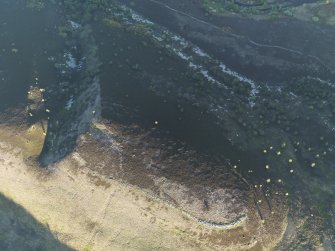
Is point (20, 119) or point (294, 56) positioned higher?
point (294, 56)

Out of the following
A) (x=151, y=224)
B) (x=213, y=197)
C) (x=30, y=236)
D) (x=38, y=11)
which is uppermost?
(x=38, y=11)

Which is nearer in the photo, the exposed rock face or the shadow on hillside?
the shadow on hillside

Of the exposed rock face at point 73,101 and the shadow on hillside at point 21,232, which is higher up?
the exposed rock face at point 73,101

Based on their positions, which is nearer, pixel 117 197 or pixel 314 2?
pixel 117 197

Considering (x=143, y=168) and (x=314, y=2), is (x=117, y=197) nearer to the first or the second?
(x=143, y=168)

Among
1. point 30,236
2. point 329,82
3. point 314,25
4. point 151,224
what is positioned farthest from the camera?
point 314,25

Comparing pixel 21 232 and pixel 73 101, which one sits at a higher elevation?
pixel 73 101

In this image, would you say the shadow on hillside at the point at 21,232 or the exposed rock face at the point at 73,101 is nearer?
the shadow on hillside at the point at 21,232

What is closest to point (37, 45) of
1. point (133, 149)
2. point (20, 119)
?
point (20, 119)

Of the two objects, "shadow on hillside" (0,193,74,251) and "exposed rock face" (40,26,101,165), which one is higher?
"exposed rock face" (40,26,101,165)

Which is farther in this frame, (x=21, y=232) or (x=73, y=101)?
(x=73, y=101)

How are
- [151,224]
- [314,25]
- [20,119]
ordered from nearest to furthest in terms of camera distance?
[151,224] < [20,119] < [314,25]
